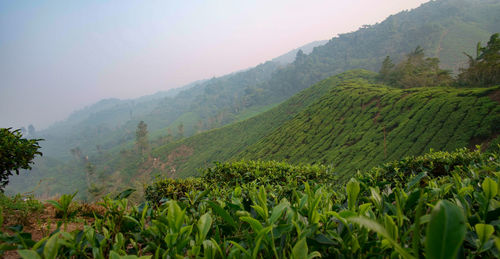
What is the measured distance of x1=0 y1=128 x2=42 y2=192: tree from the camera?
3.62 m

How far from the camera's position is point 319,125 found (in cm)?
2016

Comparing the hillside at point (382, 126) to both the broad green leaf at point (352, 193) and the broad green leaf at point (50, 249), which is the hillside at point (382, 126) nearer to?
the broad green leaf at point (352, 193)

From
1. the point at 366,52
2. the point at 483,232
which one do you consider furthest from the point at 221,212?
the point at 366,52

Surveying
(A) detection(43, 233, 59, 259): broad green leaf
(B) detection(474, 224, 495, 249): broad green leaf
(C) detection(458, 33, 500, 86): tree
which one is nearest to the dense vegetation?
(C) detection(458, 33, 500, 86): tree

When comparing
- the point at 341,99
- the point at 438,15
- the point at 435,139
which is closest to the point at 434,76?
the point at 341,99

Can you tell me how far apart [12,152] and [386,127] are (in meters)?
16.3

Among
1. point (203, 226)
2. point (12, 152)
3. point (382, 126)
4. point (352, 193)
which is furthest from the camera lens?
point (382, 126)

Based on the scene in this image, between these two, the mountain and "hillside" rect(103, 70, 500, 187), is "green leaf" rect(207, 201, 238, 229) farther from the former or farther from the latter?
the mountain

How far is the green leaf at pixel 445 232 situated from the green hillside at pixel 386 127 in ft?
25.5

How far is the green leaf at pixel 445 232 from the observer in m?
0.40

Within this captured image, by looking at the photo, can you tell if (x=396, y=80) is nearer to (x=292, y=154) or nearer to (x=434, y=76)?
(x=434, y=76)

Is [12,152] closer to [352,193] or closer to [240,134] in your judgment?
[352,193]

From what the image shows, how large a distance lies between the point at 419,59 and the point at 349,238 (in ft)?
154

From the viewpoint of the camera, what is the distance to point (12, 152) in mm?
3666
